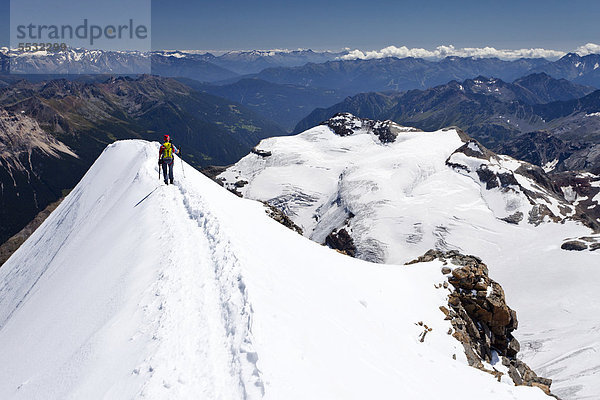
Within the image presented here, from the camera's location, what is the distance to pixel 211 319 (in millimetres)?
13336

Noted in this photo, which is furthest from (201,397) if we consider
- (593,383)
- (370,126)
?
(370,126)

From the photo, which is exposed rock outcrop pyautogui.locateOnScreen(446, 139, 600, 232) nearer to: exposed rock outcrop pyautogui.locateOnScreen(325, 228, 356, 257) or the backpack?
exposed rock outcrop pyautogui.locateOnScreen(325, 228, 356, 257)

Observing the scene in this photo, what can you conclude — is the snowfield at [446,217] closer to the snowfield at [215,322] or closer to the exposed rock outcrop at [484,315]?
the exposed rock outcrop at [484,315]

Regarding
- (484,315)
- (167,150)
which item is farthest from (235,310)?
(484,315)

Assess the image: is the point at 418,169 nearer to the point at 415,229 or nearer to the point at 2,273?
the point at 415,229

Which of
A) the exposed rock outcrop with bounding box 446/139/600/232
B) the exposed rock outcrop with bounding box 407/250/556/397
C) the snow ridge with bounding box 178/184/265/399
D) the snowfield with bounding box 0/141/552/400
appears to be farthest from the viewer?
the exposed rock outcrop with bounding box 446/139/600/232

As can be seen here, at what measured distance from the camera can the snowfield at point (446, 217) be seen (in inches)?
2522

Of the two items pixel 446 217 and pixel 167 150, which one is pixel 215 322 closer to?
pixel 167 150

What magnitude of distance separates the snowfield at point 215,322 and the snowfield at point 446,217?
47.8m

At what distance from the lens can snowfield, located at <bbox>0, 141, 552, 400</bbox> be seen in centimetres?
1110

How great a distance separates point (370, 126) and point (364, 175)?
69.3 meters

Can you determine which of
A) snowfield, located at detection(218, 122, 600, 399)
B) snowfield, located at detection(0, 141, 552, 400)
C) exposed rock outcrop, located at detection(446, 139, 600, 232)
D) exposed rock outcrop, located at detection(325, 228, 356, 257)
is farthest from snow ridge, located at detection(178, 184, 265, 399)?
exposed rock outcrop, located at detection(446, 139, 600, 232)

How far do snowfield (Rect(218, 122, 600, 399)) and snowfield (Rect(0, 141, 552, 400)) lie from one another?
1883 inches

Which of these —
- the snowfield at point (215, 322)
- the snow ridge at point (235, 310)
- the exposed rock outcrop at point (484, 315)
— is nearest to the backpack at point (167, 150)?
the snowfield at point (215, 322)
